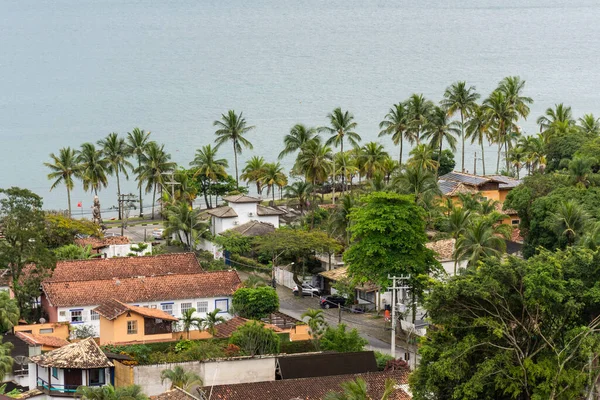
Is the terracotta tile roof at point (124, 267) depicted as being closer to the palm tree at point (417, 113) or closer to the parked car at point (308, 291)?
the parked car at point (308, 291)

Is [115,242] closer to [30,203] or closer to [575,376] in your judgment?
[30,203]

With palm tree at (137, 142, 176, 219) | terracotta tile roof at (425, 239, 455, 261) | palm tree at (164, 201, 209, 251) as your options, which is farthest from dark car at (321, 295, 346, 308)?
palm tree at (137, 142, 176, 219)

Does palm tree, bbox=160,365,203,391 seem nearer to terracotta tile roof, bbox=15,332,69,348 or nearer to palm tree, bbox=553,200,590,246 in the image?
terracotta tile roof, bbox=15,332,69,348

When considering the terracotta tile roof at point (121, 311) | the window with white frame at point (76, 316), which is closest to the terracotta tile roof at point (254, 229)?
the window with white frame at point (76, 316)

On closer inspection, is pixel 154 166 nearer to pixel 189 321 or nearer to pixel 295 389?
pixel 189 321

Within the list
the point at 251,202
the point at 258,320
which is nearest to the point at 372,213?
the point at 258,320

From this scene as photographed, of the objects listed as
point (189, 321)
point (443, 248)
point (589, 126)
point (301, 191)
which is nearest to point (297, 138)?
point (301, 191)
